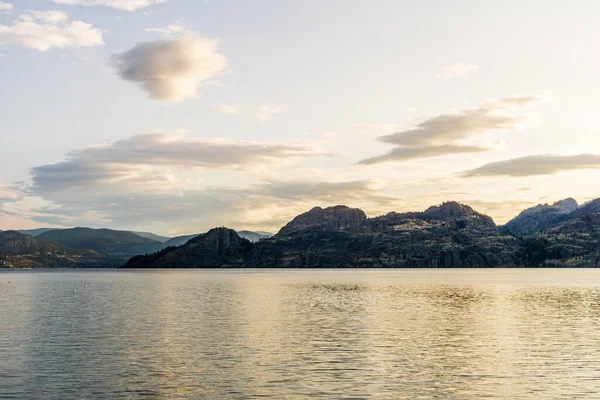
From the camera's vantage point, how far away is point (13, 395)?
1874 inches

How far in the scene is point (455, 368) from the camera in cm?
5969

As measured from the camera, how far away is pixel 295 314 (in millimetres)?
115062

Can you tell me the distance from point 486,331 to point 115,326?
55.0m

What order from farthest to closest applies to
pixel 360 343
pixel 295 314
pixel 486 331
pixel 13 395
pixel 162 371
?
1. pixel 295 314
2. pixel 486 331
3. pixel 360 343
4. pixel 162 371
5. pixel 13 395

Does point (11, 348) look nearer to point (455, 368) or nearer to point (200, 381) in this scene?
point (200, 381)

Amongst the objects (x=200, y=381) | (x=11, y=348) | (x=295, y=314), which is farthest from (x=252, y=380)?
(x=295, y=314)

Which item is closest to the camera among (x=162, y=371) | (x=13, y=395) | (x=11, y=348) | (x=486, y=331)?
(x=13, y=395)

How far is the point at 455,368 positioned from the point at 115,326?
5497cm

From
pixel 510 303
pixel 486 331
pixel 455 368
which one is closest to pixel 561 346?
pixel 486 331

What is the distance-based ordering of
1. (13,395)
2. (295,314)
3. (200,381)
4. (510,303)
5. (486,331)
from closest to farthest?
(13,395) → (200,381) → (486,331) → (295,314) → (510,303)

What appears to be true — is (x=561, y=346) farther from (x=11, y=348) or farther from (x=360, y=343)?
(x=11, y=348)

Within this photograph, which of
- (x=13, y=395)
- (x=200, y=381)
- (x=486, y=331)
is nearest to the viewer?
(x=13, y=395)

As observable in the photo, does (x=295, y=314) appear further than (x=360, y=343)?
Yes

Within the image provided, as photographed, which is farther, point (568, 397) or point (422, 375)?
point (422, 375)
